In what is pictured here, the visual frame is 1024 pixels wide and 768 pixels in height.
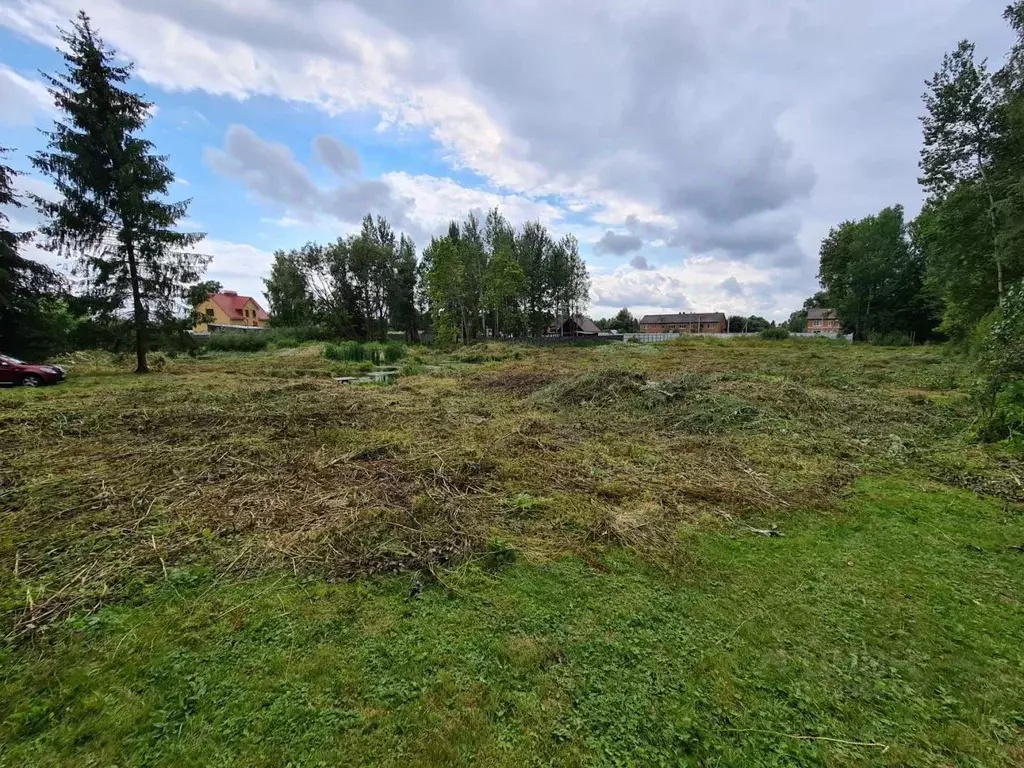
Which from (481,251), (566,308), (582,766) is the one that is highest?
(481,251)

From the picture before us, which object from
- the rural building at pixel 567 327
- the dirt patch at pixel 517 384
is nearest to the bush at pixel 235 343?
the dirt patch at pixel 517 384

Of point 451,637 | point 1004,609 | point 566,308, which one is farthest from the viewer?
point 566,308

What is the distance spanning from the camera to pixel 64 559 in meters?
3.36

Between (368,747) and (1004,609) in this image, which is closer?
(368,747)

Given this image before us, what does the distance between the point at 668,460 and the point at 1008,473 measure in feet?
13.2

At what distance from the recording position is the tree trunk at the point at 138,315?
51.1 feet

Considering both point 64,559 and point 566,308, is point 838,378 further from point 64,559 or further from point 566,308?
point 566,308

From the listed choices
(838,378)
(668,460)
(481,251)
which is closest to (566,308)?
(481,251)

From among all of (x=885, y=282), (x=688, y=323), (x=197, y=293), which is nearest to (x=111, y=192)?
(x=197, y=293)

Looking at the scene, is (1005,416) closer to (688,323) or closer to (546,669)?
(546,669)

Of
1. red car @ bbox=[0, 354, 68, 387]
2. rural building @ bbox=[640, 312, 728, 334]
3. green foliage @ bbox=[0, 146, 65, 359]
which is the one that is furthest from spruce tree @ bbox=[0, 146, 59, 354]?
rural building @ bbox=[640, 312, 728, 334]

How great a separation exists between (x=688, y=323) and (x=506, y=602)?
91447 millimetres

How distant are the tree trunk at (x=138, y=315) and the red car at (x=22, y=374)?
3.83 metres

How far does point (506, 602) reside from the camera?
2.98 meters
